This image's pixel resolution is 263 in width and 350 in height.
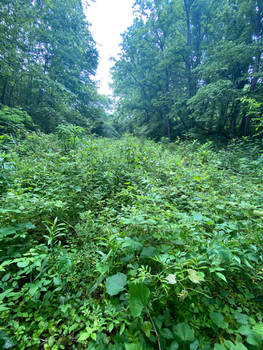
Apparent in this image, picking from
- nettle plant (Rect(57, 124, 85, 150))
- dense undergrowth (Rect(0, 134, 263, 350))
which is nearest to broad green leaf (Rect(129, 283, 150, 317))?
dense undergrowth (Rect(0, 134, 263, 350))

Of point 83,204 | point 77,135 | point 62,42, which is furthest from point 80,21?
point 83,204

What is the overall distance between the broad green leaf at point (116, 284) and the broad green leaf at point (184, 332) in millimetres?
355

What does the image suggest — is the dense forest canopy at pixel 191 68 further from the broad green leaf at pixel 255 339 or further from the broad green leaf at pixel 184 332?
the broad green leaf at pixel 184 332

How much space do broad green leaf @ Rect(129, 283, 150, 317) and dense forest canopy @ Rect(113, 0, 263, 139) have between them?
6.29m

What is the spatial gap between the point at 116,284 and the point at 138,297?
0.18m

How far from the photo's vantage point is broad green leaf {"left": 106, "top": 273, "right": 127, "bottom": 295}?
2.71ft

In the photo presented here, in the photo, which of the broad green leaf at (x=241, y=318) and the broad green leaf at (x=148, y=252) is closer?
the broad green leaf at (x=241, y=318)

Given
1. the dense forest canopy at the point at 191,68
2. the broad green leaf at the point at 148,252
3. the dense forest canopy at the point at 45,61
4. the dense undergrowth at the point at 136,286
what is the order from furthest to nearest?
the dense forest canopy at the point at 191,68, the dense forest canopy at the point at 45,61, the broad green leaf at the point at 148,252, the dense undergrowth at the point at 136,286

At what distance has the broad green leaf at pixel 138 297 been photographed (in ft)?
2.34

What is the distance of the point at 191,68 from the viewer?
895 centimetres

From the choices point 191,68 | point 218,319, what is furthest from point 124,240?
point 191,68

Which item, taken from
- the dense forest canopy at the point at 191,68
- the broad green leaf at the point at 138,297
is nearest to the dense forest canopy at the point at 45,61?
the dense forest canopy at the point at 191,68

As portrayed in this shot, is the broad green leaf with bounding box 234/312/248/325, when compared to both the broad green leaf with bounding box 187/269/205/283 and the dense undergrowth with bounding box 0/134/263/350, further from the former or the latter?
the broad green leaf with bounding box 187/269/205/283

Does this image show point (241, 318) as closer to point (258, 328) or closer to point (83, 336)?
point (258, 328)
